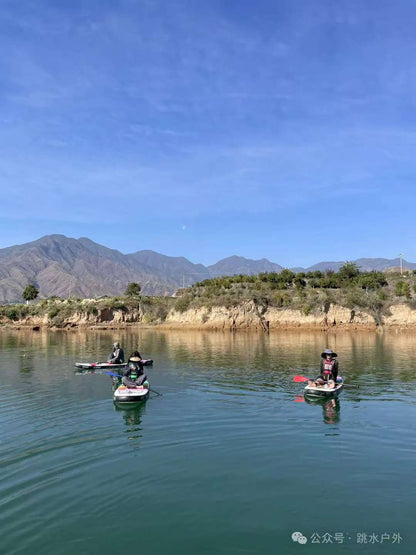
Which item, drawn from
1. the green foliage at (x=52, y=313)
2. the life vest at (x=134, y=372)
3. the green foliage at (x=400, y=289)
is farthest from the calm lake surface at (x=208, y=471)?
the green foliage at (x=52, y=313)

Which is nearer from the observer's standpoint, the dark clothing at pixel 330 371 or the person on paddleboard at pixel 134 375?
the person on paddleboard at pixel 134 375

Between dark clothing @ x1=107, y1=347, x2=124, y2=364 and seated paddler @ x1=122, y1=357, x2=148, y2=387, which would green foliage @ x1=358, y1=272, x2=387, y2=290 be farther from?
seated paddler @ x1=122, y1=357, x2=148, y2=387

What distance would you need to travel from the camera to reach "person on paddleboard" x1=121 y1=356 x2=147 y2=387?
24375mm

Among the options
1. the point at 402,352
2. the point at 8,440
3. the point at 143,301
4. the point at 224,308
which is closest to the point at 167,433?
the point at 8,440

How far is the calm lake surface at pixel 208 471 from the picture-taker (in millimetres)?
10344

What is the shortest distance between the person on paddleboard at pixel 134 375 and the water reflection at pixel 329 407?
9058 mm

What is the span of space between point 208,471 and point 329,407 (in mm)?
10609

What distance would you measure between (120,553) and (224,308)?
259 ft

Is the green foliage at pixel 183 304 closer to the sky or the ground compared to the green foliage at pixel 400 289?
closer to the ground

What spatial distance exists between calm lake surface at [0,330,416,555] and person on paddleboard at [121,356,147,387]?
4.52ft

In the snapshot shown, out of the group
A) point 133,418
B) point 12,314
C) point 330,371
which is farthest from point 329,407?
point 12,314

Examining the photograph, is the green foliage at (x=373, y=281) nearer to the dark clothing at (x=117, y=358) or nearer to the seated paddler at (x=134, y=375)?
the dark clothing at (x=117, y=358)

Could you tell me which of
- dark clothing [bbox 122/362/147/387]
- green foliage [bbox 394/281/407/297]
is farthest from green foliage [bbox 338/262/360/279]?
dark clothing [bbox 122/362/147/387]

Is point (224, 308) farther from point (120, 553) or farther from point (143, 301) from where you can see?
point (120, 553)
